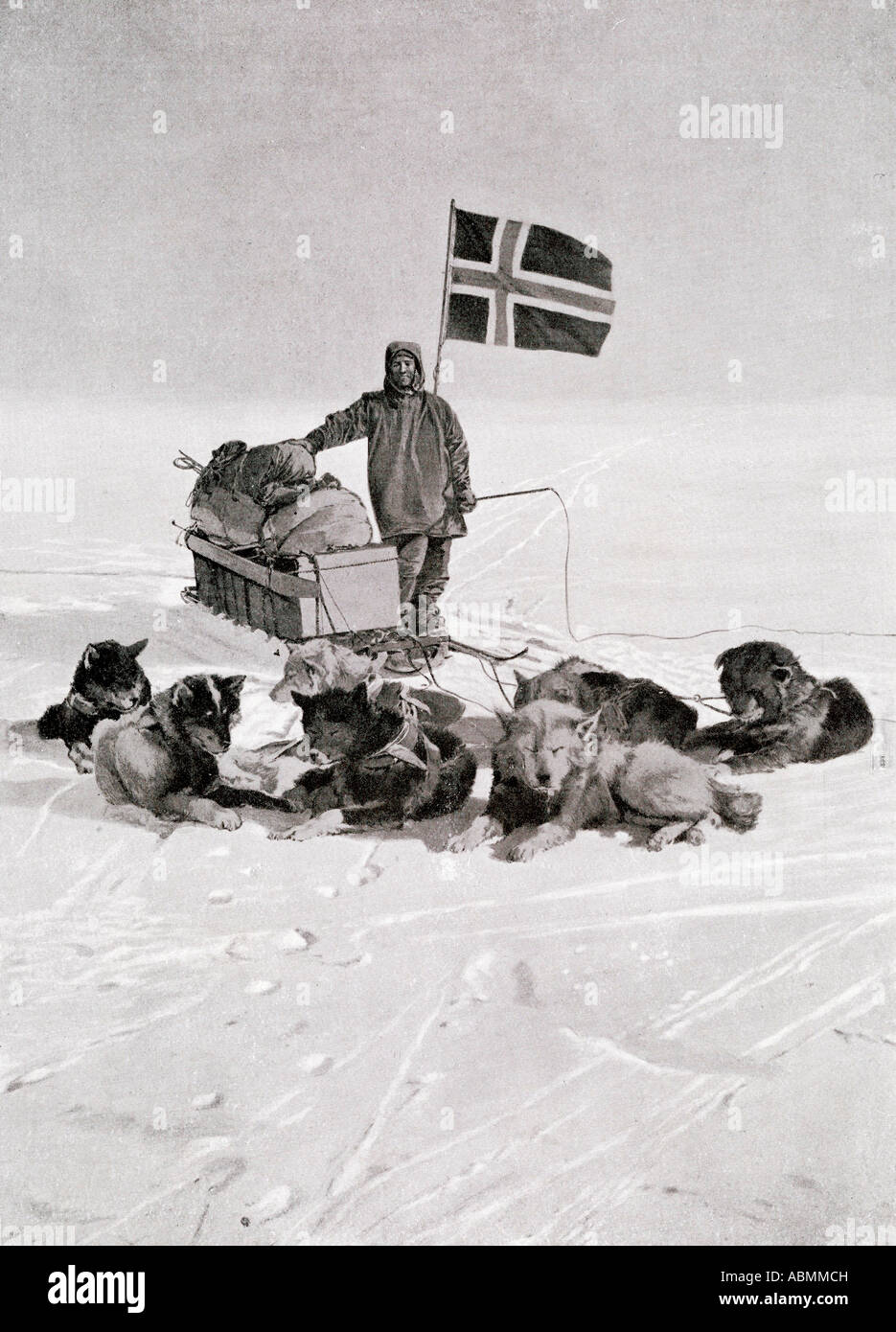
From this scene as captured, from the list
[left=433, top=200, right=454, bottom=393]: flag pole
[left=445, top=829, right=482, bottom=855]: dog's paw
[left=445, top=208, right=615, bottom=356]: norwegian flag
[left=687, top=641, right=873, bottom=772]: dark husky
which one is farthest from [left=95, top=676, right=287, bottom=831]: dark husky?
[left=687, top=641, right=873, bottom=772]: dark husky

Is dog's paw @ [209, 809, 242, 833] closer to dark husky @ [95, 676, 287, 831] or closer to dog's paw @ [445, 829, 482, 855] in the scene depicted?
dark husky @ [95, 676, 287, 831]

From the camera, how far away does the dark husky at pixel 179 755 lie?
3.79 meters

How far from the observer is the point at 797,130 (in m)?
3.93

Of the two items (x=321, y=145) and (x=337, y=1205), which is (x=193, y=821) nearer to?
(x=337, y=1205)

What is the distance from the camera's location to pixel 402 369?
3895 mm

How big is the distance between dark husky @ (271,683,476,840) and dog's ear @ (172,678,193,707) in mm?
368

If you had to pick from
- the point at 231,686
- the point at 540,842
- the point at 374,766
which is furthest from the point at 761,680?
the point at 231,686

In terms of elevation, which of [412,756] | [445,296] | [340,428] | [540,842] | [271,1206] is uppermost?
[445,296]

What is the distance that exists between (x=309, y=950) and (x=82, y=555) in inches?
63.1

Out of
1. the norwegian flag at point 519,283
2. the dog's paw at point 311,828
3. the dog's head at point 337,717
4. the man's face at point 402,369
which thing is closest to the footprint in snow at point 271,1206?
the dog's paw at point 311,828

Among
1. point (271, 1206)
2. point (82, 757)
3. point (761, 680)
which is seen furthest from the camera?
point (761, 680)

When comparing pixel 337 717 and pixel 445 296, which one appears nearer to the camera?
pixel 337 717

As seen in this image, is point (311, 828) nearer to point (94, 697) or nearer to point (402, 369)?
point (94, 697)

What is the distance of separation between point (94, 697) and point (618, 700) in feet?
6.02
